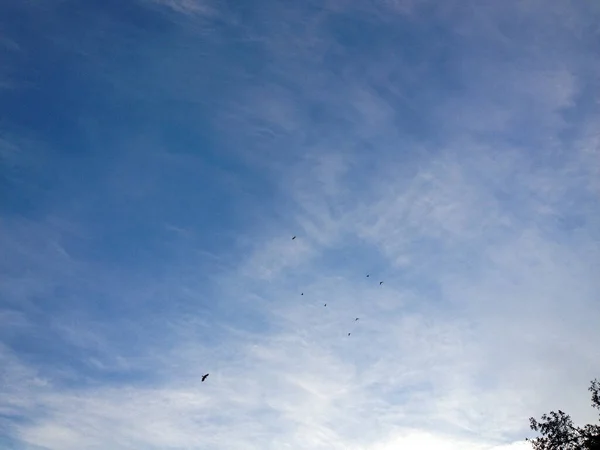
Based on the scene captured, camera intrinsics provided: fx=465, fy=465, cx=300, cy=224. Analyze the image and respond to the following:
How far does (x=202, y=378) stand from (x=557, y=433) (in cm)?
3566

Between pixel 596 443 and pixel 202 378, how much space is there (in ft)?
117

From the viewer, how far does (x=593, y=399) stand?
4503 centimetres

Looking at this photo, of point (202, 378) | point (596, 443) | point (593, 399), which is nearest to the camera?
point (202, 378)

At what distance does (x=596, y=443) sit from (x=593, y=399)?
4.43m

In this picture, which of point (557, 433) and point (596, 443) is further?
point (557, 433)

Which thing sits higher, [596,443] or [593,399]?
[593,399]

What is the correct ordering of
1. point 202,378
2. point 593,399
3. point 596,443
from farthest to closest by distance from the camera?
1. point 593,399
2. point 596,443
3. point 202,378

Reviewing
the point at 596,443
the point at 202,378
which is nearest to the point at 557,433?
the point at 596,443

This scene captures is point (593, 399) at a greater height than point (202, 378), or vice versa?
point (593, 399)

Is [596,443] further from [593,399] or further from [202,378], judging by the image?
[202,378]

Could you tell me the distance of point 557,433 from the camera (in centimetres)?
4644

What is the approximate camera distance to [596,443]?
42.1 meters

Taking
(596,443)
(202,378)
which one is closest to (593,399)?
(596,443)

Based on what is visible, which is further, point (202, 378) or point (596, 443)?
point (596, 443)
